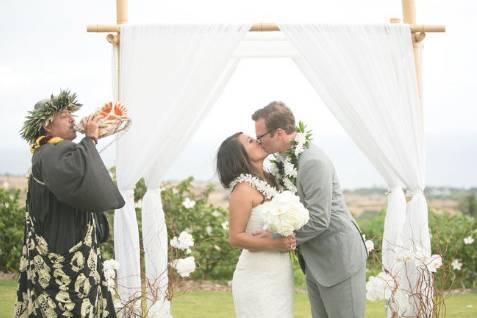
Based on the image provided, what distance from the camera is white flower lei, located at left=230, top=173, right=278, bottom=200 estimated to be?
3.35 metres

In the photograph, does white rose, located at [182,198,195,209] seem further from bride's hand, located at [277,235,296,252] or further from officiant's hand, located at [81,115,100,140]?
bride's hand, located at [277,235,296,252]

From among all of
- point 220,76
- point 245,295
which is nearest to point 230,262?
point 220,76

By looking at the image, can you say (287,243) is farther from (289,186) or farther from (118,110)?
(118,110)

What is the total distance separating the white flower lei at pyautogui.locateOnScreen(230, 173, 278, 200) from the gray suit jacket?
15cm

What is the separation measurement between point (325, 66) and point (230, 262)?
10.7ft

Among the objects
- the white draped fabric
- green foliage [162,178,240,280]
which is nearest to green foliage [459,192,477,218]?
green foliage [162,178,240,280]

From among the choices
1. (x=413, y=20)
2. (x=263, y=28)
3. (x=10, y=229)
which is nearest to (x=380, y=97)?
(x=413, y=20)

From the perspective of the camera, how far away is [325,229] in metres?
3.30

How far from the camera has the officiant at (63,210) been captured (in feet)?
10.4

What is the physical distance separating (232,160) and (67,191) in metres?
0.83

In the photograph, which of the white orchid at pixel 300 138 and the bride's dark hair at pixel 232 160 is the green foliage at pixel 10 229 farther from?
the white orchid at pixel 300 138

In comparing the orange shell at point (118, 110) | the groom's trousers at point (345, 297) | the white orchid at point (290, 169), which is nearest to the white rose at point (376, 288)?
the groom's trousers at point (345, 297)

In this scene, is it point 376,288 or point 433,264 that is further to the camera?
point 433,264

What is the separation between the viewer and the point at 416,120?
4.58 meters
